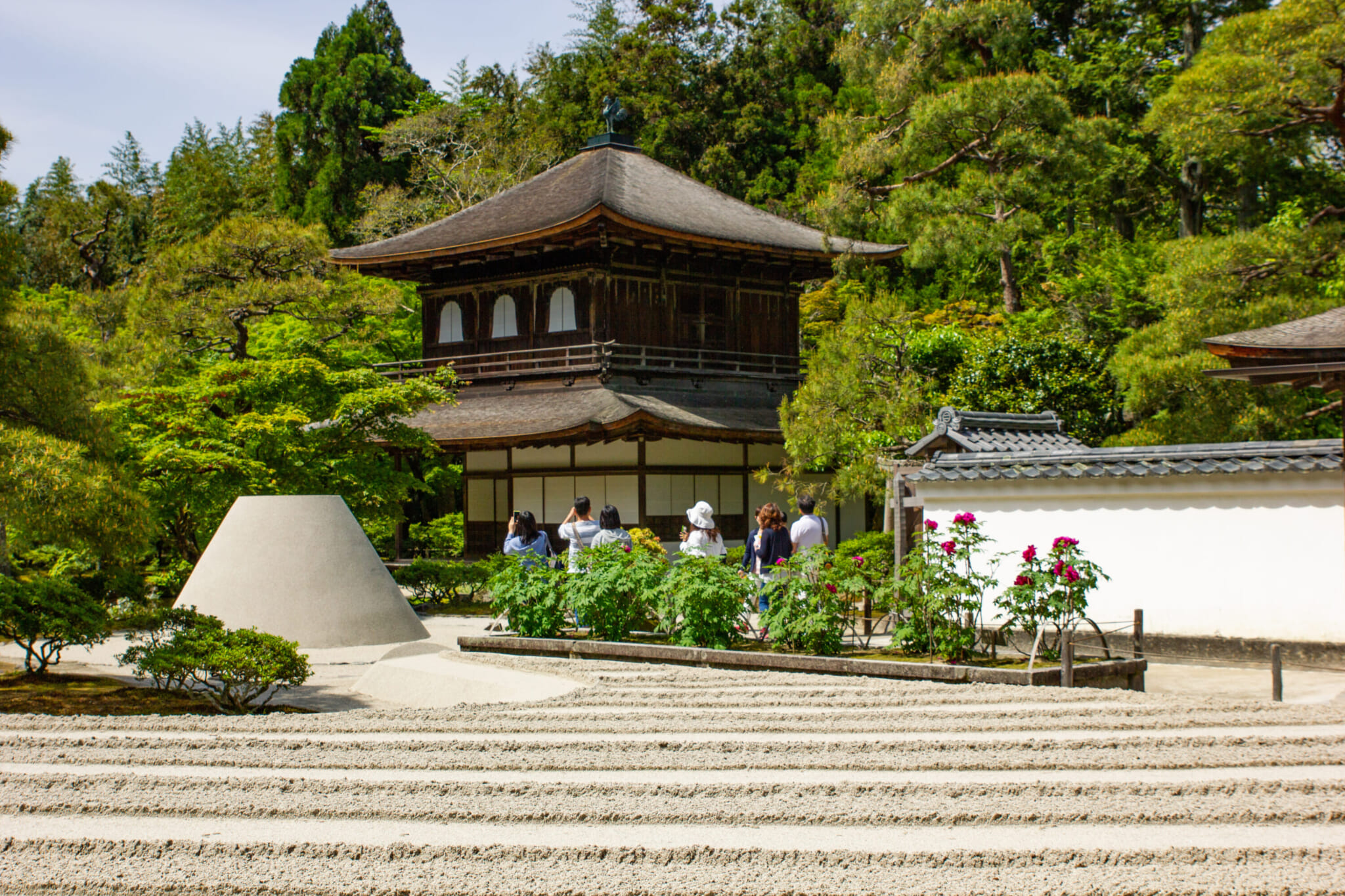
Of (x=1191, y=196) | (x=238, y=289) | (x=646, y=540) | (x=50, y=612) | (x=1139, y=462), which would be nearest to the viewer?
(x=50, y=612)

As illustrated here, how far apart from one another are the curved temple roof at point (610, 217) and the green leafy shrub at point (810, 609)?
39.0 feet

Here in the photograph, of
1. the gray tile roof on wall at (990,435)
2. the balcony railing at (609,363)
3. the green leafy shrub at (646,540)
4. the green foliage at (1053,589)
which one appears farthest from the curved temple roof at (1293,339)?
the balcony railing at (609,363)

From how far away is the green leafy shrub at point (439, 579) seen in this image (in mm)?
16250

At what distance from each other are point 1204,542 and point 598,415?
10558 millimetres

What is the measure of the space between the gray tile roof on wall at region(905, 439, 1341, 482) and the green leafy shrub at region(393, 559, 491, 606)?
22.2 feet

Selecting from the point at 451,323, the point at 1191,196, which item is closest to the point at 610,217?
the point at 451,323

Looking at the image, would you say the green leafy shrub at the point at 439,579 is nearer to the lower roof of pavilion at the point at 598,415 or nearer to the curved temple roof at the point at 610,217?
Answer: the lower roof of pavilion at the point at 598,415


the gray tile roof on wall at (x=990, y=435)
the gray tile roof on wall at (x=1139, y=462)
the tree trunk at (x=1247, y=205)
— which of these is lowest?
the gray tile roof on wall at (x=1139, y=462)

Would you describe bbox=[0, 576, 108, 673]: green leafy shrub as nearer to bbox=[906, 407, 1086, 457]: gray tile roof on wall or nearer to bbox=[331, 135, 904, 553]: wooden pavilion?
bbox=[906, 407, 1086, 457]: gray tile roof on wall

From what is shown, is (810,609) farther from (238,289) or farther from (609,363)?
(238,289)

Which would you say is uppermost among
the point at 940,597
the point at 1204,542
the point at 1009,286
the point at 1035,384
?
the point at 1009,286

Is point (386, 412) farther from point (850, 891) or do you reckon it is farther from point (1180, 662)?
→ point (850, 891)

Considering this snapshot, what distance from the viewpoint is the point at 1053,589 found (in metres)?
8.72

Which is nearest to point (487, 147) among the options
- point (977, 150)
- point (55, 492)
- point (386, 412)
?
point (977, 150)
